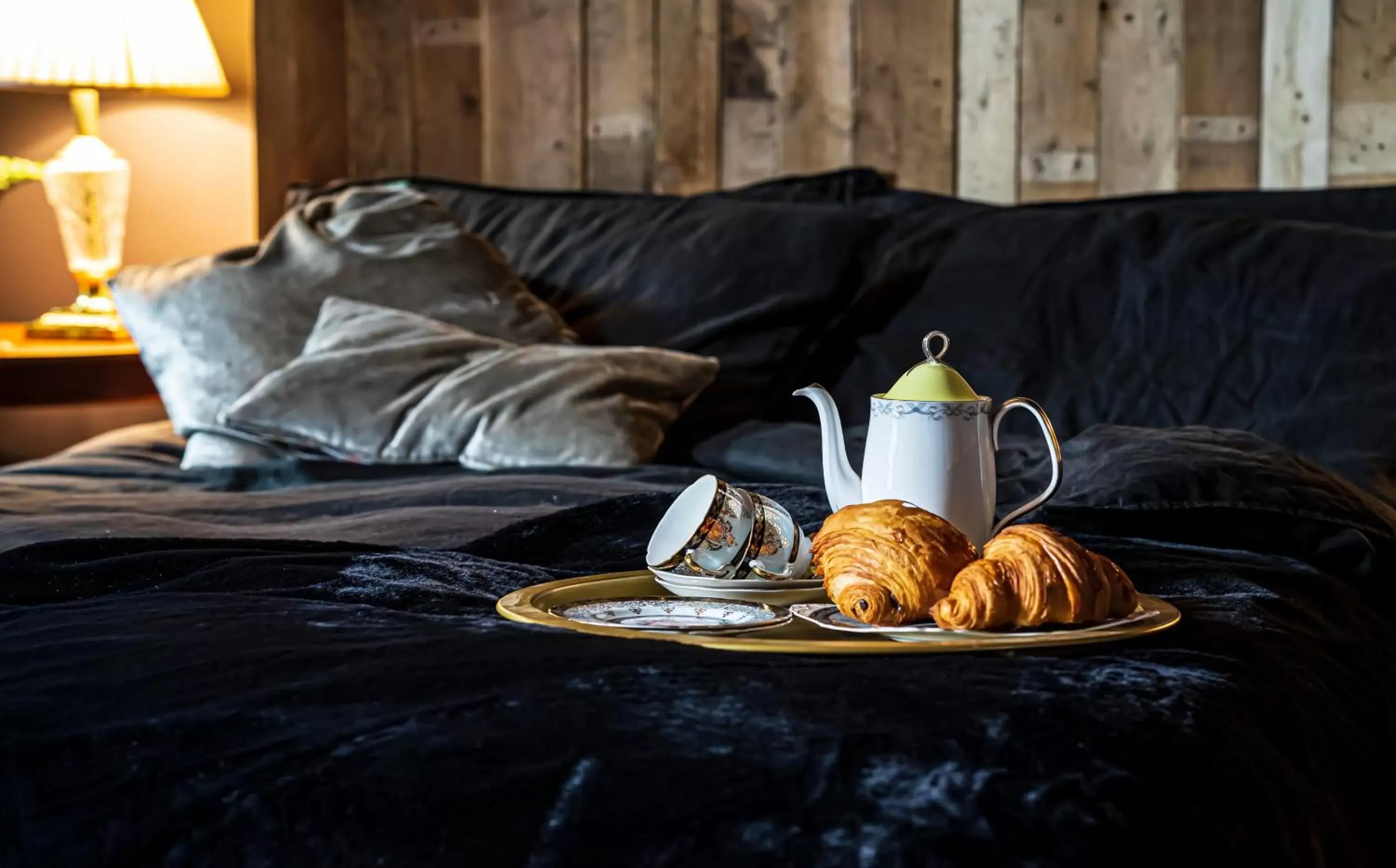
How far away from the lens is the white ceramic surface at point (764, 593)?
3.21 feet

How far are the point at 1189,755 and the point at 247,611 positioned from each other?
0.55m

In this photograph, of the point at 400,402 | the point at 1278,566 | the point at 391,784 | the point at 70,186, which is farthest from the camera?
the point at 70,186

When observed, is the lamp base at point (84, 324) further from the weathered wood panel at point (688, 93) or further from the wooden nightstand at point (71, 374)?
the weathered wood panel at point (688, 93)

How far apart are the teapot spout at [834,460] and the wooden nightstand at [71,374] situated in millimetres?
1560

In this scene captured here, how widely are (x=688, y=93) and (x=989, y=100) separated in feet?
1.73

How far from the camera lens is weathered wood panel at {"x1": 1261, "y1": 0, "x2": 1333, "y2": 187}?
2.42 m

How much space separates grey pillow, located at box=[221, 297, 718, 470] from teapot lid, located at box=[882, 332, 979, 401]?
0.75 meters

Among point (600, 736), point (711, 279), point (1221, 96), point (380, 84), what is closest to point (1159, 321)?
point (711, 279)

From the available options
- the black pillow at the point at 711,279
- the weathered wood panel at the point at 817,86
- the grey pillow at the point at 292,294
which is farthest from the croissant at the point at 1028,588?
the weathered wood panel at the point at 817,86

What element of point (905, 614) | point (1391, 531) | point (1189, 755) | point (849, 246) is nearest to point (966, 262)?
point (849, 246)

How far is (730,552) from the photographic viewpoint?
979 millimetres

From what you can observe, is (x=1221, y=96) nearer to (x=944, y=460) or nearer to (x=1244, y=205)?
(x=1244, y=205)

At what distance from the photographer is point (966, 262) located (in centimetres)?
210

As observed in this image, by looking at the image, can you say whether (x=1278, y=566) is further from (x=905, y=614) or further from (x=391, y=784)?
(x=391, y=784)
